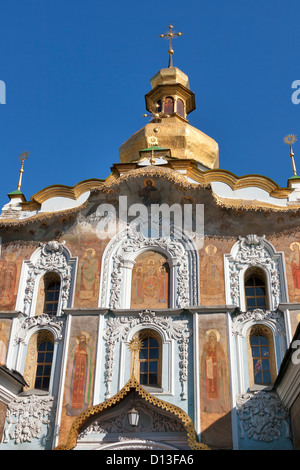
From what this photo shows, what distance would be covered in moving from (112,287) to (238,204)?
3.54 meters

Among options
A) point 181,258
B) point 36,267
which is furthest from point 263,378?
point 36,267

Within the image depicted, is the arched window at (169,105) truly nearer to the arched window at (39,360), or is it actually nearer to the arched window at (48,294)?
the arched window at (48,294)

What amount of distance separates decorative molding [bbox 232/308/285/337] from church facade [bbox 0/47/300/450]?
0.02 meters

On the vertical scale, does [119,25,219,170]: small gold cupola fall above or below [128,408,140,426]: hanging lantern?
above

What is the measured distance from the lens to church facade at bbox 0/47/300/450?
41.0 feet

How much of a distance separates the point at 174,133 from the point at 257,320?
28.2 ft

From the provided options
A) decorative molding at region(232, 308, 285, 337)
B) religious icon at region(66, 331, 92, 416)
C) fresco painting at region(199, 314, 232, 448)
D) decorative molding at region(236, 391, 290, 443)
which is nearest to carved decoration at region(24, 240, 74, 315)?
religious icon at region(66, 331, 92, 416)

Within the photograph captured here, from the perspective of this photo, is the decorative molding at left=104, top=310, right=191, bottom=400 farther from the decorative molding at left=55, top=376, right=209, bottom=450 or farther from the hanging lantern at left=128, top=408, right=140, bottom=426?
the hanging lantern at left=128, top=408, right=140, bottom=426

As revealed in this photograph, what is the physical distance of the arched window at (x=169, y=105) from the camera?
76.0ft

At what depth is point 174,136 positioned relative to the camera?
66.3 ft

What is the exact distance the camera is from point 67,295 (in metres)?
14.4

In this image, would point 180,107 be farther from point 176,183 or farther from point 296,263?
point 296,263
